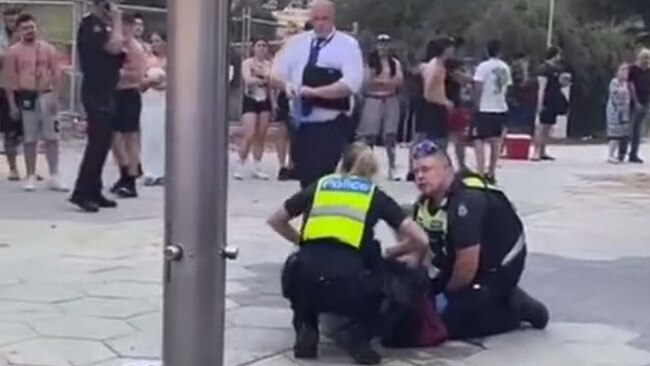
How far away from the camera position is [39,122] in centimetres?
1312

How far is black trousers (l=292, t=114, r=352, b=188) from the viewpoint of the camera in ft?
27.9

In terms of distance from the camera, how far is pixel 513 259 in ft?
23.5

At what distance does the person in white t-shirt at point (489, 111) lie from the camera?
1585cm

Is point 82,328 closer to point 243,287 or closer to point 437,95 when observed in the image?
point 243,287

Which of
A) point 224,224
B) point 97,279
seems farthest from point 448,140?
point 224,224

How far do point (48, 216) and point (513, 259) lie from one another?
5116 mm

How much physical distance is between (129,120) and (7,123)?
1.62m

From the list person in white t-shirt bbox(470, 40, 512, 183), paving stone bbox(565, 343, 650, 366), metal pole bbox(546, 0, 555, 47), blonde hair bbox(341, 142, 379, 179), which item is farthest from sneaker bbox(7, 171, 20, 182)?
metal pole bbox(546, 0, 555, 47)

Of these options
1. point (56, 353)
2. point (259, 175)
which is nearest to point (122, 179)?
point (259, 175)

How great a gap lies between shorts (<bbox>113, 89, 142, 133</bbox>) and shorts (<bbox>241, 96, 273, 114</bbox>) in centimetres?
232

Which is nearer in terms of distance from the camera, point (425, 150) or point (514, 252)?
point (425, 150)

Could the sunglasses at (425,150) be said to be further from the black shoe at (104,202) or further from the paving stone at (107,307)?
the black shoe at (104,202)

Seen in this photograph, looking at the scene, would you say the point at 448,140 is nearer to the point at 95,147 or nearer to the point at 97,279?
the point at 95,147

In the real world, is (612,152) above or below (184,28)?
below
